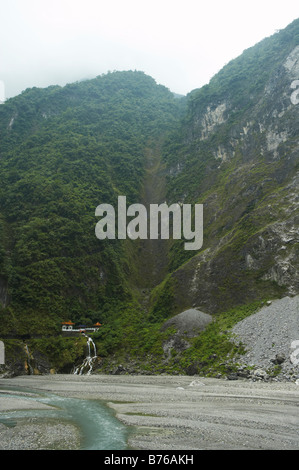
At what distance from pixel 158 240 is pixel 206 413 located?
7568 cm

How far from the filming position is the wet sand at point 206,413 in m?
13.7

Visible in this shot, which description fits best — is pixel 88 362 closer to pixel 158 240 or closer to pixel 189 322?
pixel 189 322

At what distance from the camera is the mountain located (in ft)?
168

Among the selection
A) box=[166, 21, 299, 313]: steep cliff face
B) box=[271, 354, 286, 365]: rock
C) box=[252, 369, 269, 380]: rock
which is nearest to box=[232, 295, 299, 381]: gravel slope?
box=[271, 354, 286, 365]: rock

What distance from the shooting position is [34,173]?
311 feet

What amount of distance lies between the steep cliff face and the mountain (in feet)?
1.09

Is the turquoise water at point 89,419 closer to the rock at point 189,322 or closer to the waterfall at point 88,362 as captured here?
the waterfall at point 88,362

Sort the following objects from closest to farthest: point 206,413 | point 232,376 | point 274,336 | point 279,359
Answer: point 206,413, point 279,359, point 232,376, point 274,336

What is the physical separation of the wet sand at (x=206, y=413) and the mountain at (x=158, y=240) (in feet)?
40.0

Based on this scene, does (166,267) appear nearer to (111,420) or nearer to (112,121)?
(111,420)

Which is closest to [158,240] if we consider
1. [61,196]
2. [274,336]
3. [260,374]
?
[61,196]

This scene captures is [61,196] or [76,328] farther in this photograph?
[61,196]

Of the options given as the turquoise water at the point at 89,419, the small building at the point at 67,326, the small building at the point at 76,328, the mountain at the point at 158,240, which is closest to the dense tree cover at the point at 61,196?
the mountain at the point at 158,240

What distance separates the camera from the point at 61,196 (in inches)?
3346
